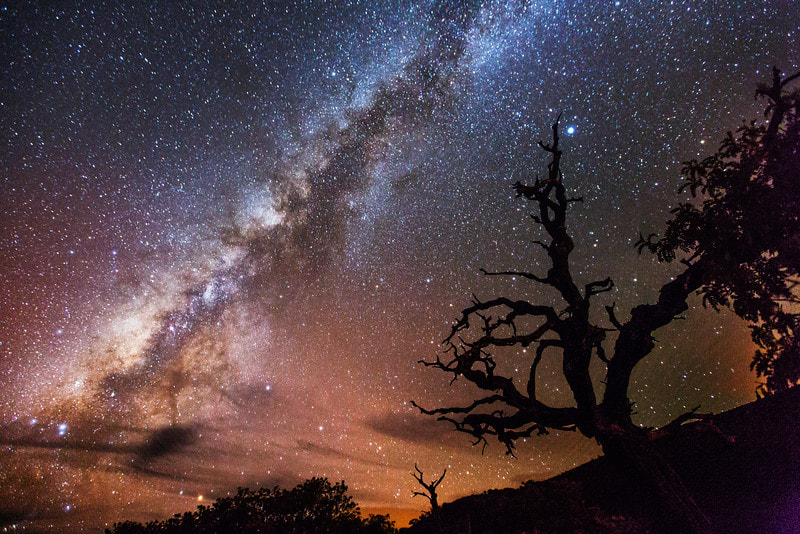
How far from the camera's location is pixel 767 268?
27.2 ft

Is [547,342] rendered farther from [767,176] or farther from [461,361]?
[767,176]

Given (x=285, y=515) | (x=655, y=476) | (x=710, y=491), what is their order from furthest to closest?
1. (x=285, y=515)
2. (x=710, y=491)
3. (x=655, y=476)

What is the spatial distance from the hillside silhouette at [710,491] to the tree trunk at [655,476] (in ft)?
1.04

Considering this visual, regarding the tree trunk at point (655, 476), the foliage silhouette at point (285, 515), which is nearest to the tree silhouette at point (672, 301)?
the tree trunk at point (655, 476)

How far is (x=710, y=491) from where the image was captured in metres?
9.28

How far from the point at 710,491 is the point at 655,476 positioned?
2922 mm

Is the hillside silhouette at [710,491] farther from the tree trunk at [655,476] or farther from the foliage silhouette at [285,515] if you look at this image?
the foliage silhouette at [285,515]

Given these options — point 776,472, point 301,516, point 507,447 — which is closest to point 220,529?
point 301,516

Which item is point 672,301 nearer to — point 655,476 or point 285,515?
point 655,476

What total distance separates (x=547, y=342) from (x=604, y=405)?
2.36 meters

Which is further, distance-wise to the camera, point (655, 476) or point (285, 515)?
point (285, 515)

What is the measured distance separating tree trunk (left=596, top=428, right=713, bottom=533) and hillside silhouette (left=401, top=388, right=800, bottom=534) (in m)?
0.32

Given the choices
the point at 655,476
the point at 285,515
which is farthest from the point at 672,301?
the point at 285,515

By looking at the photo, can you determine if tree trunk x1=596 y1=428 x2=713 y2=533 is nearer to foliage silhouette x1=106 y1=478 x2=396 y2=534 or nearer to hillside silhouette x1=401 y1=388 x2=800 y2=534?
hillside silhouette x1=401 y1=388 x2=800 y2=534
